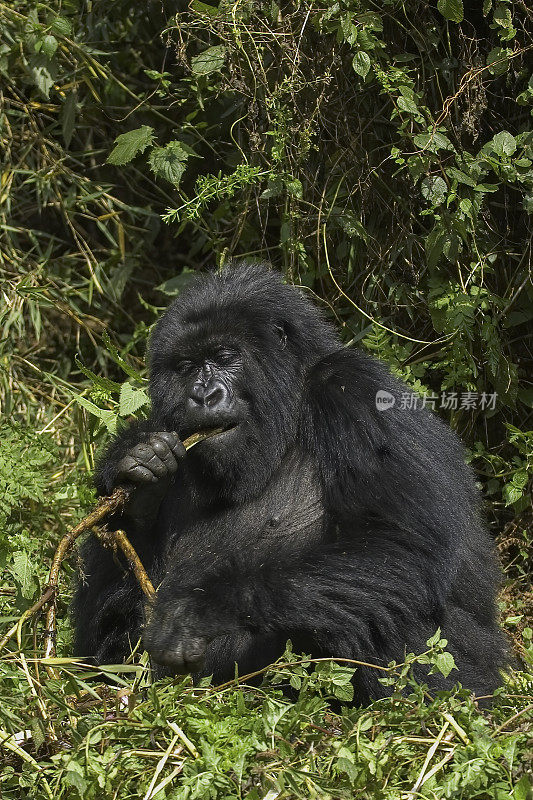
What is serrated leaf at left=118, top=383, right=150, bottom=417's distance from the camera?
5.06 m

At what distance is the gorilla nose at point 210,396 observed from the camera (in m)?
3.86

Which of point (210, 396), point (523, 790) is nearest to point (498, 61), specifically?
point (210, 396)

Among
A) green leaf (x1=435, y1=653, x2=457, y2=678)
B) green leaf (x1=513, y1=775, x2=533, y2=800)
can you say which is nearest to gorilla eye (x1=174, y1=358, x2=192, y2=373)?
green leaf (x1=435, y1=653, x2=457, y2=678)

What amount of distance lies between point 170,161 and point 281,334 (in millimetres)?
1966

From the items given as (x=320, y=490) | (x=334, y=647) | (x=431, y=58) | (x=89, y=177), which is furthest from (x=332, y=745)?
(x=89, y=177)

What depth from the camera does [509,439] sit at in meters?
5.08

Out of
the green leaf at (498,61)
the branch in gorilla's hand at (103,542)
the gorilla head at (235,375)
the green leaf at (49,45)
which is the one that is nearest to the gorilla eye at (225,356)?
the gorilla head at (235,375)

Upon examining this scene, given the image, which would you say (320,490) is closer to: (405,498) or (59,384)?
(405,498)

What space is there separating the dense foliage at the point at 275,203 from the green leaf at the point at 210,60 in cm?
1

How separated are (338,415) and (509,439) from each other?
1574 mm

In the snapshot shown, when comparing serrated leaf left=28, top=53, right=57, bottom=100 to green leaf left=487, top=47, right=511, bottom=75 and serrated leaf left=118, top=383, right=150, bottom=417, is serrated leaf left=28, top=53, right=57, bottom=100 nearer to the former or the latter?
serrated leaf left=118, top=383, right=150, bottom=417

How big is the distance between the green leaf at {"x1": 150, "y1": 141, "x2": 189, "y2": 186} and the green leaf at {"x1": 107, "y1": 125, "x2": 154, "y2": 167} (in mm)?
86

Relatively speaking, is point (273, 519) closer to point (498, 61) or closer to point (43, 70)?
point (498, 61)

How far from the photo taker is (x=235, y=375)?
3.94m
